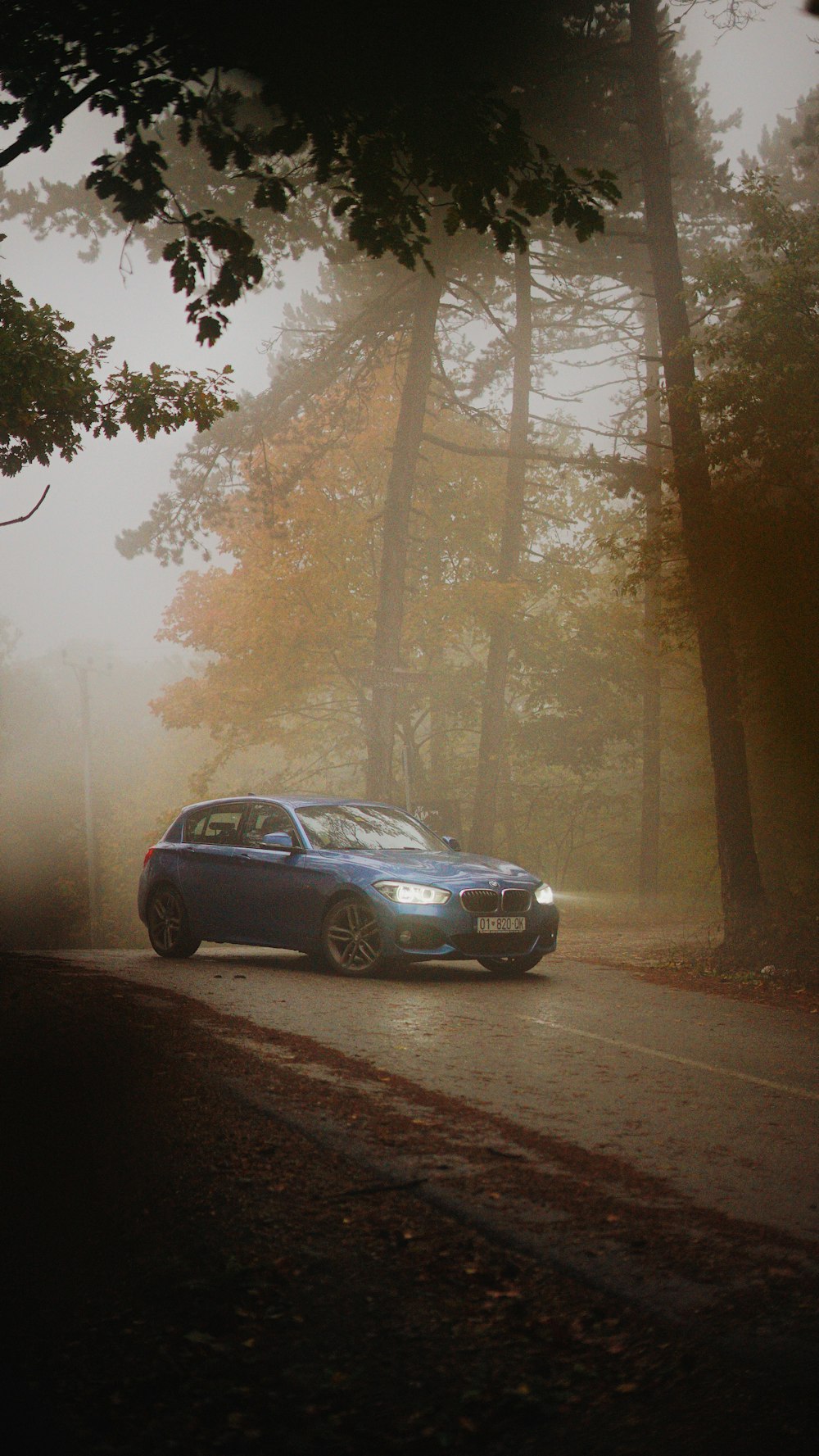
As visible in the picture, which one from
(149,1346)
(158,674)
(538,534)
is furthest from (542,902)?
(158,674)

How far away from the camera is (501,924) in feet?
39.9

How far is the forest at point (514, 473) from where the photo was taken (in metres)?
8.13

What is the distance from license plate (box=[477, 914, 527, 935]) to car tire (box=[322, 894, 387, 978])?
37.2 inches

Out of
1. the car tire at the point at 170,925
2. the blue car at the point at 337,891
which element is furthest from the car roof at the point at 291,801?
the car tire at the point at 170,925

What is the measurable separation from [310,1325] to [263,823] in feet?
32.9

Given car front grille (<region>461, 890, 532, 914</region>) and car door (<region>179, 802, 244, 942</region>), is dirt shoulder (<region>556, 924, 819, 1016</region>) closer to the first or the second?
car front grille (<region>461, 890, 532, 914</region>)

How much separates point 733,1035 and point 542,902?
343cm

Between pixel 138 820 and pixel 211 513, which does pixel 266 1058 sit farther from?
pixel 138 820

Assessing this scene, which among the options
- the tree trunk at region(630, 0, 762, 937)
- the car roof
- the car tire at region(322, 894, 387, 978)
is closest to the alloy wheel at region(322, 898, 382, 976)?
the car tire at region(322, 894, 387, 978)

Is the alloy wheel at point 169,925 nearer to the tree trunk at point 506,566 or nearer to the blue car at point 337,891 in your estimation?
the blue car at point 337,891

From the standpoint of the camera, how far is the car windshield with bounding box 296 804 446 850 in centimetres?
1317

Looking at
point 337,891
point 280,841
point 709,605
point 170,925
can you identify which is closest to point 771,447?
point 709,605

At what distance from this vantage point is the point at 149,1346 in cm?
356

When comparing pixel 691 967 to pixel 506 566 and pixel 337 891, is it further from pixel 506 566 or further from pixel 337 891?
pixel 506 566
